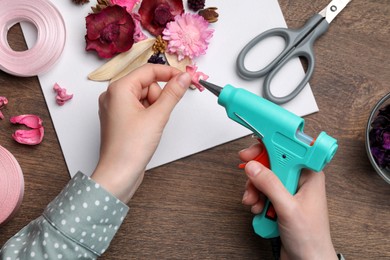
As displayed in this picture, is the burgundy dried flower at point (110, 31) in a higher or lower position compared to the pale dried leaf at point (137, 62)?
higher

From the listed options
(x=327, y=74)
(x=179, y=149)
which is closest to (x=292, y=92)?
(x=327, y=74)

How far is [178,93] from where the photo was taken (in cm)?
61

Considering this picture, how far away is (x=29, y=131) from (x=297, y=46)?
1.33 ft

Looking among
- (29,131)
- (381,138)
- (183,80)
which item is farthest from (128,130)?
(381,138)

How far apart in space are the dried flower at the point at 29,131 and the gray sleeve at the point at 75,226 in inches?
5.8

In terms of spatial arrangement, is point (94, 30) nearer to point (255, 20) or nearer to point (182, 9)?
point (182, 9)

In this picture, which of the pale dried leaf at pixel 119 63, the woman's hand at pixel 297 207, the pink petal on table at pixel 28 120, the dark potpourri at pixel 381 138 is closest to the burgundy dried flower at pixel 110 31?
the pale dried leaf at pixel 119 63

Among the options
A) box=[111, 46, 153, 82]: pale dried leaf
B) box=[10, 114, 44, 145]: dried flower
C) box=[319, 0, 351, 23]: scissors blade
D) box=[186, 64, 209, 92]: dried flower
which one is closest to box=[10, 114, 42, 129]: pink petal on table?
box=[10, 114, 44, 145]: dried flower

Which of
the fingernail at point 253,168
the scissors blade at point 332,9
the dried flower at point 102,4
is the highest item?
the dried flower at point 102,4

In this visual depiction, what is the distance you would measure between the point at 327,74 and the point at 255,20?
13 centimetres

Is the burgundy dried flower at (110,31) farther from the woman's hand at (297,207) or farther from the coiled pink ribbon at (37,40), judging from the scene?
the woman's hand at (297,207)

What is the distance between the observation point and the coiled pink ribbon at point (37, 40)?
711mm

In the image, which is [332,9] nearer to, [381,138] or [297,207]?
[381,138]

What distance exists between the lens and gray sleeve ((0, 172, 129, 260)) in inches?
22.9
